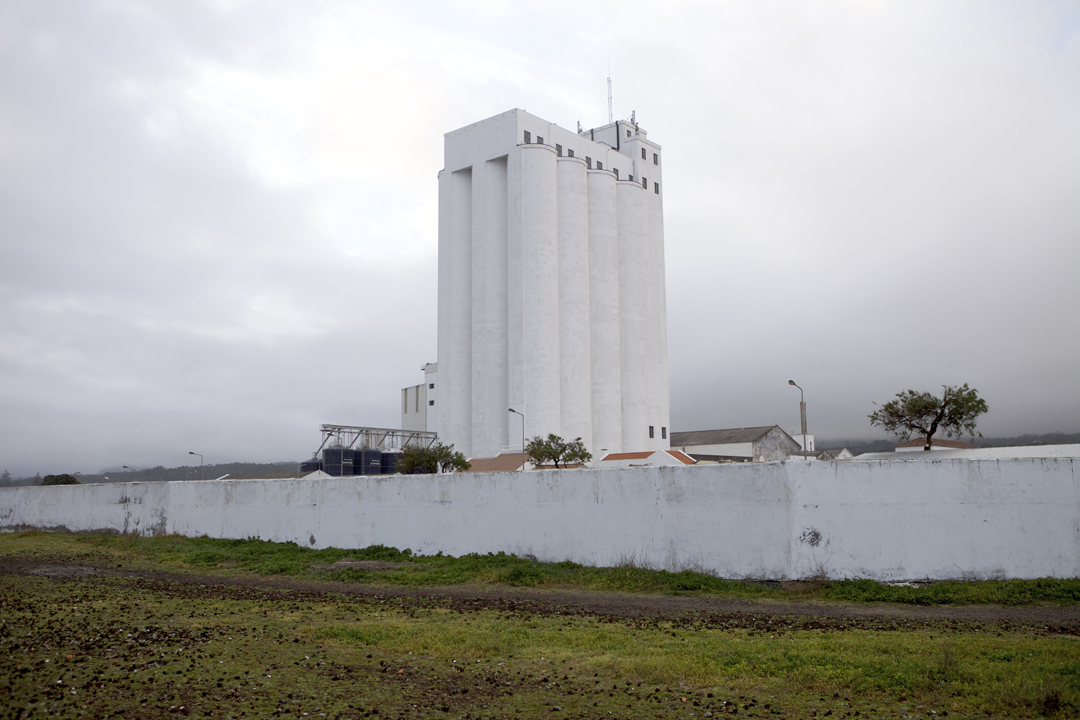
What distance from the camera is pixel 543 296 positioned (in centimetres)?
5422

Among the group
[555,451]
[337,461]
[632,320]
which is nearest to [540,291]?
[632,320]

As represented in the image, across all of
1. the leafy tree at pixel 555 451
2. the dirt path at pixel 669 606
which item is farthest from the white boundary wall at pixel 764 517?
the leafy tree at pixel 555 451

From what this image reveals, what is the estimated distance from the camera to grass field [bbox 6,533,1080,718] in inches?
307

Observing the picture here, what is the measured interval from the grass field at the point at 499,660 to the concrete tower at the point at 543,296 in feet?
127

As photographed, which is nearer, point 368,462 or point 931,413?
point 931,413

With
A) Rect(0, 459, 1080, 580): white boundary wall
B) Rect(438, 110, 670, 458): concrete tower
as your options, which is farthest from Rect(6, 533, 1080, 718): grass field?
Rect(438, 110, 670, 458): concrete tower

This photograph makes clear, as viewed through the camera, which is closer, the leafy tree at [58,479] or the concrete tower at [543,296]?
the concrete tower at [543,296]

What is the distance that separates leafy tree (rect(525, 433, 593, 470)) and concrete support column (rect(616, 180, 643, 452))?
28.5 feet

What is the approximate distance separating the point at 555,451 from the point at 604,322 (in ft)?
46.4

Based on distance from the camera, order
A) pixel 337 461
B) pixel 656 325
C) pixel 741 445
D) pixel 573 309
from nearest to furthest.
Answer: pixel 337 461 < pixel 573 309 < pixel 656 325 < pixel 741 445

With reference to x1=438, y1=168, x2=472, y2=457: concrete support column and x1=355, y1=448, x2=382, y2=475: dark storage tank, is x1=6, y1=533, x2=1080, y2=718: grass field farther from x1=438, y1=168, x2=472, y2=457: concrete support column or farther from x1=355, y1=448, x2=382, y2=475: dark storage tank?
x1=438, y1=168, x2=472, y2=457: concrete support column

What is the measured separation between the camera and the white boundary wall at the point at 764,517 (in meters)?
15.7

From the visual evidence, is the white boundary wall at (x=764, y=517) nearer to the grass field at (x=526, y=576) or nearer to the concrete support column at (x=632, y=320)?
the grass field at (x=526, y=576)

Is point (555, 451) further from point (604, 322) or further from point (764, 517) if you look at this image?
point (764, 517)
